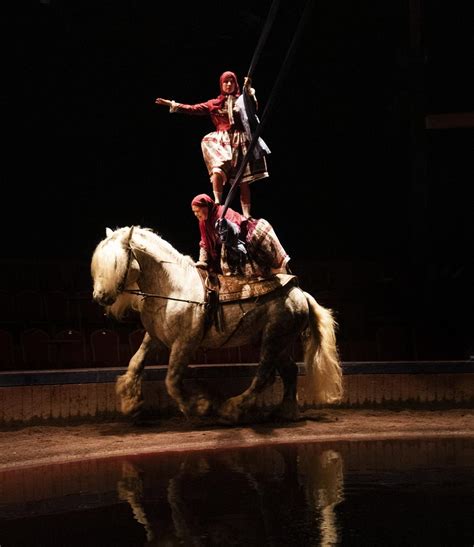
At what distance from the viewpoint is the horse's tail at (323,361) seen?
7.74 metres

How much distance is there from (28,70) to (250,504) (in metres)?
7.75

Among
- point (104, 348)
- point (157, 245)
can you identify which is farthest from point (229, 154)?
point (104, 348)

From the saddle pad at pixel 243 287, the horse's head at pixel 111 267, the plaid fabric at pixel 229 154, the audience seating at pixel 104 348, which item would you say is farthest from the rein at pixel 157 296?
the audience seating at pixel 104 348

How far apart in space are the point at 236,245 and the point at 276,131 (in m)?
4.94

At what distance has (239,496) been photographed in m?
4.96

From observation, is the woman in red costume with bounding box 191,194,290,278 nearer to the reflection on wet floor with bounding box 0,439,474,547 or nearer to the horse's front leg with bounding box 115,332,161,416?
the horse's front leg with bounding box 115,332,161,416

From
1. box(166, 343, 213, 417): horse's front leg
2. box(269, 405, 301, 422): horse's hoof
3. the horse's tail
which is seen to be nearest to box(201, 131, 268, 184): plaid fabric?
the horse's tail

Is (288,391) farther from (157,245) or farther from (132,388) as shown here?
(157,245)

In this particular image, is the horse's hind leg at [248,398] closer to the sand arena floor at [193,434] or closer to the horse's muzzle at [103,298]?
the sand arena floor at [193,434]

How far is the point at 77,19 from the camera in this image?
36.2ft

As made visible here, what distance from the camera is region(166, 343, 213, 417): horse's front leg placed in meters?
7.20

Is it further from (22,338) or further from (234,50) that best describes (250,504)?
(234,50)

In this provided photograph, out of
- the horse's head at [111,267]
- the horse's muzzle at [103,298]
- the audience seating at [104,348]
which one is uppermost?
the horse's head at [111,267]

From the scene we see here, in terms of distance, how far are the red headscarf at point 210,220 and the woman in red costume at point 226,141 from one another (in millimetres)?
182
